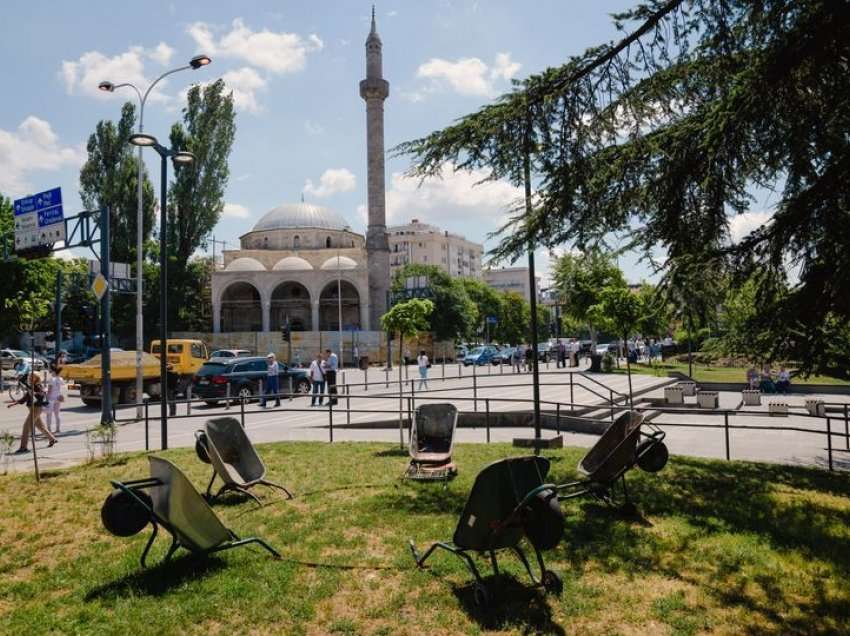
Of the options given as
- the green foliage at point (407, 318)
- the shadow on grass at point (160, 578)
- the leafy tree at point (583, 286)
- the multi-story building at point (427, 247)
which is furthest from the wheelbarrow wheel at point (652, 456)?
the multi-story building at point (427, 247)

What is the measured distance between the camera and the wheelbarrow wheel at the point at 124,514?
445 cm

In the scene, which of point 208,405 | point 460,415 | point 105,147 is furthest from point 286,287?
point 460,415

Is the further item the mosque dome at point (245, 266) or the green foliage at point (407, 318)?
the mosque dome at point (245, 266)

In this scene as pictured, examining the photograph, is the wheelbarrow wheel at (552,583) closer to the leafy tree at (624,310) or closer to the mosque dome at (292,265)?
the leafy tree at (624,310)

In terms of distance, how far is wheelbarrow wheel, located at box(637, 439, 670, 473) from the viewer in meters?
6.19

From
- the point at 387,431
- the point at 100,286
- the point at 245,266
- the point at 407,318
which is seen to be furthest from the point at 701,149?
the point at 245,266

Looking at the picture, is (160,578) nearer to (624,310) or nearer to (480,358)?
(624,310)

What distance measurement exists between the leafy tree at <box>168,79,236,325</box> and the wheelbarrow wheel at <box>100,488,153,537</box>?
1746 inches

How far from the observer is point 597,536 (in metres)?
5.40

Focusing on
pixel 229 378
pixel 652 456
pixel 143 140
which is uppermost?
pixel 143 140

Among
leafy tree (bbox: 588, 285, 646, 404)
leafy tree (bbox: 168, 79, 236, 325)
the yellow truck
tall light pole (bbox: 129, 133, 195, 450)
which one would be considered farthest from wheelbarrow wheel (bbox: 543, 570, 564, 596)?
leafy tree (bbox: 168, 79, 236, 325)

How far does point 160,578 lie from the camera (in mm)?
4570

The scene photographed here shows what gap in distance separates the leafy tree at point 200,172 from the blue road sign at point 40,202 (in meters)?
26.3

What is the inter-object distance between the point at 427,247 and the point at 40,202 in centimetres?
9118
